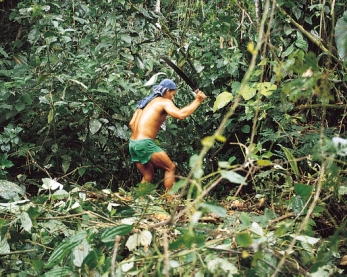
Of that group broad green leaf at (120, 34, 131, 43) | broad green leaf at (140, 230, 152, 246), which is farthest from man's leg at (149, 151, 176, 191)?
broad green leaf at (140, 230, 152, 246)

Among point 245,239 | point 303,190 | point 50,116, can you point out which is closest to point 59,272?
point 245,239

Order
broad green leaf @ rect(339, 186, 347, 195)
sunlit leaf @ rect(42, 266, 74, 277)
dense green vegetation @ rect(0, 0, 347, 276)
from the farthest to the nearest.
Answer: dense green vegetation @ rect(0, 0, 347, 276) < broad green leaf @ rect(339, 186, 347, 195) < sunlit leaf @ rect(42, 266, 74, 277)

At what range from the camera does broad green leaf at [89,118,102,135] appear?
401 cm

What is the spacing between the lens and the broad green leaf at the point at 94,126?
4.01m

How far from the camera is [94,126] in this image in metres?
4.03

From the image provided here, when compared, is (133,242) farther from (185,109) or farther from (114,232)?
(185,109)

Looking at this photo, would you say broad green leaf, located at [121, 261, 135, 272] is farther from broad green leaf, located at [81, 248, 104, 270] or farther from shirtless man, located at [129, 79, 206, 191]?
shirtless man, located at [129, 79, 206, 191]

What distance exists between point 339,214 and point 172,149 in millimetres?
2226

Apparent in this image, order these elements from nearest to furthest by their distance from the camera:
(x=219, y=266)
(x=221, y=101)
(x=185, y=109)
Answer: (x=219, y=266) → (x=221, y=101) → (x=185, y=109)

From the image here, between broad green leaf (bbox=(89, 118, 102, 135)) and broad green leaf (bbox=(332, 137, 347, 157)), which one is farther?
broad green leaf (bbox=(89, 118, 102, 135))

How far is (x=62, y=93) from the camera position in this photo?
402 cm

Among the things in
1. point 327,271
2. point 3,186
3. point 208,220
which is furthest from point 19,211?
point 327,271

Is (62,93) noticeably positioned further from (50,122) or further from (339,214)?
(339,214)

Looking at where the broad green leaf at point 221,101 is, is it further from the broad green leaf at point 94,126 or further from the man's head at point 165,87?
the broad green leaf at point 94,126
